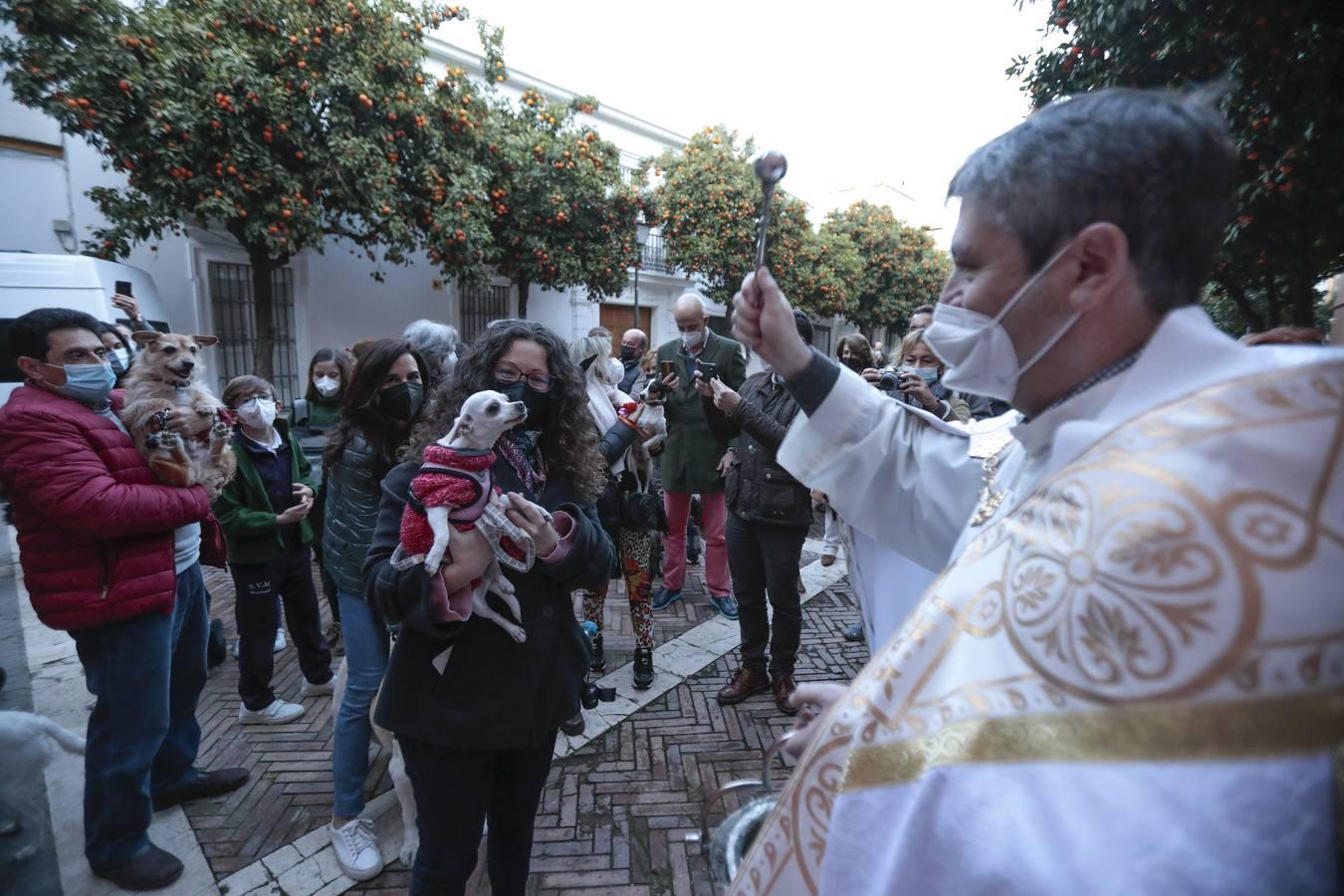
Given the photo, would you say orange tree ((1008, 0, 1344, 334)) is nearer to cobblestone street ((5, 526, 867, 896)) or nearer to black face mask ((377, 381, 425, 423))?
cobblestone street ((5, 526, 867, 896))

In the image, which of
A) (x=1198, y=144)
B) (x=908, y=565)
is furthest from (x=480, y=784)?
(x=1198, y=144)

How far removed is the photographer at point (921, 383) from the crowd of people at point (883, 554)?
5 cm

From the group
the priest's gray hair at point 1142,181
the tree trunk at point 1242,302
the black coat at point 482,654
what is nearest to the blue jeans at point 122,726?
the black coat at point 482,654

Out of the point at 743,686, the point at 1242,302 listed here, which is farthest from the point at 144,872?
the point at 1242,302

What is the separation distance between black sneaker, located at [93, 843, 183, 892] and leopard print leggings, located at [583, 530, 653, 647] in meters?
2.14

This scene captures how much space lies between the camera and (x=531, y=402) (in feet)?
6.44

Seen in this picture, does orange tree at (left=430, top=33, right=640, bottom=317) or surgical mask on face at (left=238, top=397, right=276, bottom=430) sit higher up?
orange tree at (left=430, top=33, right=640, bottom=317)

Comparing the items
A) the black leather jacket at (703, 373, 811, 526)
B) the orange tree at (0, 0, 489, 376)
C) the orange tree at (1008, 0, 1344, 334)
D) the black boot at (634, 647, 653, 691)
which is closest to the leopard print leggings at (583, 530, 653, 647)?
the black boot at (634, 647, 653, 691)

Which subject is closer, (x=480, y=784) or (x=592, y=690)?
(x=480, y=784)

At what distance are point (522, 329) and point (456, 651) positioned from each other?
0.96 m

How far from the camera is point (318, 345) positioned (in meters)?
12.7

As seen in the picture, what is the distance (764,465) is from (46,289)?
6.92 metres

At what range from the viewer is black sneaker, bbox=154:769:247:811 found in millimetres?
2865

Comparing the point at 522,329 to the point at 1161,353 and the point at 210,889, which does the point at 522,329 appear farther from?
the point at 210,889
